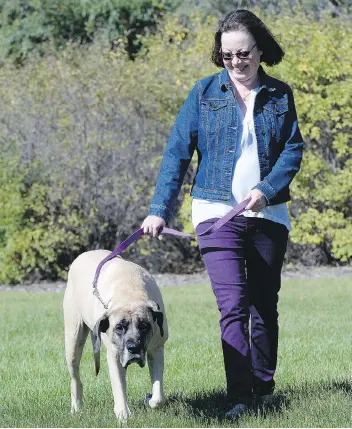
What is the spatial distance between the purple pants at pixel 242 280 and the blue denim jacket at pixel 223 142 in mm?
210

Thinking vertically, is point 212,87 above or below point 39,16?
below

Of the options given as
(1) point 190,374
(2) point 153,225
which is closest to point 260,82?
(2) point 153,225

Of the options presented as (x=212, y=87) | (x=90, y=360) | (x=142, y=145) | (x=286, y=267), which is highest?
(x=212, y=87)

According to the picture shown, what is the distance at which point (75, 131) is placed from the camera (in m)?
16.9

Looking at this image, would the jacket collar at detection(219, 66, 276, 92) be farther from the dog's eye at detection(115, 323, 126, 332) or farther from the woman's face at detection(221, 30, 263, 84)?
the dog's eye at detection(115, 323, 126, 332)

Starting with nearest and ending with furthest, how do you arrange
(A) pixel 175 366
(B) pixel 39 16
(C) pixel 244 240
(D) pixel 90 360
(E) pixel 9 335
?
(C) pixel 244 240 < (A) pixel 175 366 < (D) pixel 90 360 < (E) pixel 9 335 < (B) pixel 39 16

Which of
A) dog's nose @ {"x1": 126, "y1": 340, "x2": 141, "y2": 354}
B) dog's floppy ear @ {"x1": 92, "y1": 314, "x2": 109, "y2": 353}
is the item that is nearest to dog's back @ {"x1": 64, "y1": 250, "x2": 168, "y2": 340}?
dog's floppy ear @ {"x1": 92, "y1": 314, "x2": 109, "y2": 353}

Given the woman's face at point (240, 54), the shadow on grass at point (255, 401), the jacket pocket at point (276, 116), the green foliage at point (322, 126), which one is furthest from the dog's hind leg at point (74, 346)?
the green foliage at point (322, 126)

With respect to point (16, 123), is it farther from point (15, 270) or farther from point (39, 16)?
point (39, 16)

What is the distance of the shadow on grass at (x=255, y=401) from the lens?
5.32 meters

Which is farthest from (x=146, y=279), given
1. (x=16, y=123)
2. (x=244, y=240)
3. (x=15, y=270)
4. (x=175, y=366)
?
(x=16, y=123)

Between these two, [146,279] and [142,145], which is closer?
[146,279]

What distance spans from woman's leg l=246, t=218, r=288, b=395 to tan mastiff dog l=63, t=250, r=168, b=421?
58 centimetres

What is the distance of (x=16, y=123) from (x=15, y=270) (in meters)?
2.85
